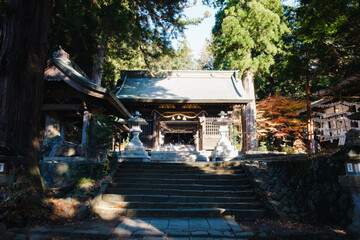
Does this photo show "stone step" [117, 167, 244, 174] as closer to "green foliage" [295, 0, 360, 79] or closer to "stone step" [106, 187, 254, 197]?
"stone step" [106, 187, 254, 197]

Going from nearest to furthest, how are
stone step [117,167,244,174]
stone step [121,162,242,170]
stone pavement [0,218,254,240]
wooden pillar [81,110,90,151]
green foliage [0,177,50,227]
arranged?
1. stone pavement [0,218,254,240]
2. green foliage [0,177,50,227]
3. stone step [117,167,244,174]
4. wooden pillar [81,110,90,151]
5. stone step [121,162,242,170]

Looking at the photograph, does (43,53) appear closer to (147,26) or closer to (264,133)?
(147,26)

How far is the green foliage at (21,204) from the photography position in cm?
396

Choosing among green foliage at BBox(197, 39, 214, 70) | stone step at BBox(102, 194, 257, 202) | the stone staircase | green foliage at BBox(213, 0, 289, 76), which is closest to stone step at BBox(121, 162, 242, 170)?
the stone staircase

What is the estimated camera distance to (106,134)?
23.4 feet

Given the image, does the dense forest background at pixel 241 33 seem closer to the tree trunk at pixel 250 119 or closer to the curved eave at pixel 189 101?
the tree trunk at pixel 250 119

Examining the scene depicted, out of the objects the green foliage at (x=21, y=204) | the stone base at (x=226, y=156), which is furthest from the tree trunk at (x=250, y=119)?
the green foliage at (x=21, y=204)

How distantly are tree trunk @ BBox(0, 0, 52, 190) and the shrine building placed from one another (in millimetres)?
6375

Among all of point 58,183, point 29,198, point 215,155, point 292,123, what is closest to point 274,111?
point 292,123

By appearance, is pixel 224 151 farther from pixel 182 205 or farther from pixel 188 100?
pixel 182 205

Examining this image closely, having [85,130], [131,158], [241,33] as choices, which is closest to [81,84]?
[85,130]

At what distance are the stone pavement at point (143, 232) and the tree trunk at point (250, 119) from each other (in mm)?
10157

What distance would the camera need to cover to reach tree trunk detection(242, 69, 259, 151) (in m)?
13.9

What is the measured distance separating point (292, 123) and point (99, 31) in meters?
15.2
